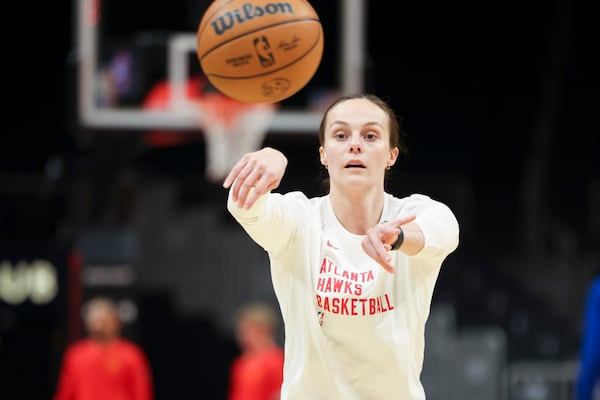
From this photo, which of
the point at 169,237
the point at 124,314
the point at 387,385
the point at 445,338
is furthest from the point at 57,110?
the point at 387,385

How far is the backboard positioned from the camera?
862 cm

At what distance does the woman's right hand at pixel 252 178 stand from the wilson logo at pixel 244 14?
0.89 m

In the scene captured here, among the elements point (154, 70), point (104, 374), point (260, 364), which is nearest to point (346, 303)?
point (260, 364)

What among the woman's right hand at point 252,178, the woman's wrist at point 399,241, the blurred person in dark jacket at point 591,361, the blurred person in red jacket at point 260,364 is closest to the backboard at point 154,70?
the blurred person in red jacket at point 260,364

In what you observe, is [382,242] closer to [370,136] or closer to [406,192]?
[370,136]

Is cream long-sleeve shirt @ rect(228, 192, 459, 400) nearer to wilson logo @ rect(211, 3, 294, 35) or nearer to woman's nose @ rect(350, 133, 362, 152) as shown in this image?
woman's nose @ rect(350, 133, 362, 152)

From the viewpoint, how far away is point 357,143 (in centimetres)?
328

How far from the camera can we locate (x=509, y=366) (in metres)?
11.1

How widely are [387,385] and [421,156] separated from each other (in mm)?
11457

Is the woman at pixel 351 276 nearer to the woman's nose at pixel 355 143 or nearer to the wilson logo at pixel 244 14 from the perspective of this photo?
the woman's nose at pixel 355 143

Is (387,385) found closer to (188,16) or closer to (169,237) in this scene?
(188,16)

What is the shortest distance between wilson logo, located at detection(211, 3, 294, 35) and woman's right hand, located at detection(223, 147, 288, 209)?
888mm

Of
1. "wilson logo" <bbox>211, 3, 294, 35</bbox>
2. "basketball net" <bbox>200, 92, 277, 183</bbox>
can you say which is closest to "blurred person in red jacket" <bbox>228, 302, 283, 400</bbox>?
"basketball net" <bbox>200, 92, 277, 183</bbox>

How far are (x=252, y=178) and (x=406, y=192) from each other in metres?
10.8
